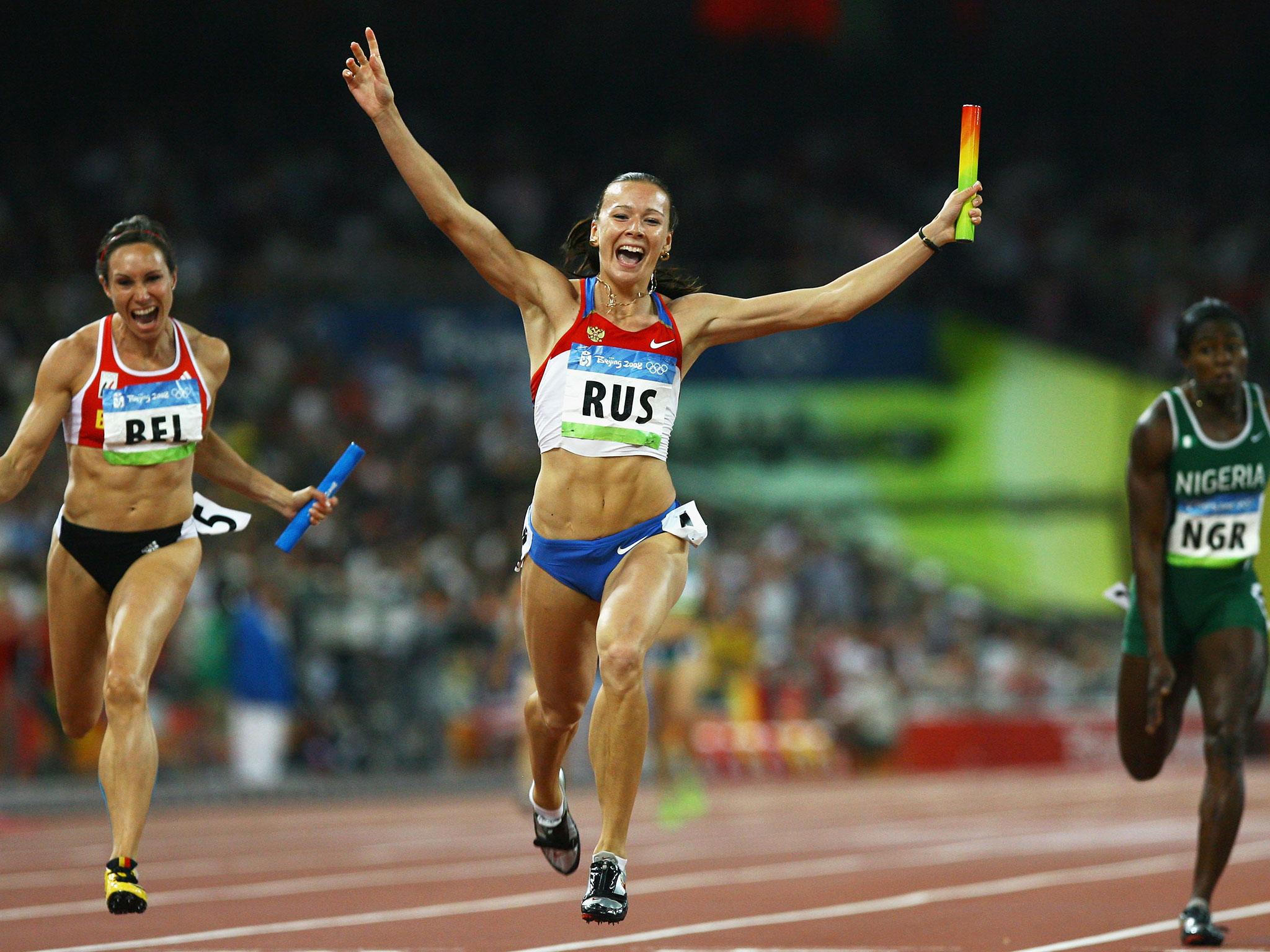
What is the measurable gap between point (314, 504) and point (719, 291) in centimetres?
1650

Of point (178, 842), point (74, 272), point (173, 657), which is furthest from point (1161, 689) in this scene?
point (74, 272)

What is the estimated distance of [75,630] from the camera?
7715 millimetres

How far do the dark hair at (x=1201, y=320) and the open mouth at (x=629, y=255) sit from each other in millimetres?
2340

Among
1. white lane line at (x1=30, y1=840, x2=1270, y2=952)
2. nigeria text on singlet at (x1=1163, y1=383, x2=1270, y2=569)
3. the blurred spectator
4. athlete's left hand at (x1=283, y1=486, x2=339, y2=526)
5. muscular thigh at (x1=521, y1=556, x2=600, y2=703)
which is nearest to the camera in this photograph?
muscular thigh at (x1=521, y1=556, x2=600, y2=703)

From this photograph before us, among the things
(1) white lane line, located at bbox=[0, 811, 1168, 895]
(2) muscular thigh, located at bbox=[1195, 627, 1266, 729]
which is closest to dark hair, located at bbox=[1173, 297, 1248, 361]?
(2) muscular thigh, located at bbox=[1195, 627, 1266, 729]

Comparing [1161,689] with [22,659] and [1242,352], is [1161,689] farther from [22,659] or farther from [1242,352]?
[22,659]

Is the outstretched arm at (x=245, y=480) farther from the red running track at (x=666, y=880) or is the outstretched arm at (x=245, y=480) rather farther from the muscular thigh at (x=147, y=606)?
the red running track at (x=666, y=880)

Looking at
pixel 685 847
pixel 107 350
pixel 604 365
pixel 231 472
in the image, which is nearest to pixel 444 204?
pixel 604 365

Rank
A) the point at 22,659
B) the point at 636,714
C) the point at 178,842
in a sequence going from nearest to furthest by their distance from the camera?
the point at 636,714
the point at 178,842
the point at 22,659

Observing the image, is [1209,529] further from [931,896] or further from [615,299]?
[615,299]

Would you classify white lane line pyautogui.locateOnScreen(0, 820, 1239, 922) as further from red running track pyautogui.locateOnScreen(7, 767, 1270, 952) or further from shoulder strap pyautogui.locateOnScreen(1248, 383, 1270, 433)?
shoulder strap pyautogui.locateOnScreen(1248, 383, 1270, 433)

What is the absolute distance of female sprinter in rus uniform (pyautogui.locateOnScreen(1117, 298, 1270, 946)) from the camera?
298 inches

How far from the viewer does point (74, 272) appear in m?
22.1

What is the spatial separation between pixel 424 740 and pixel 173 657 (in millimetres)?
2986
